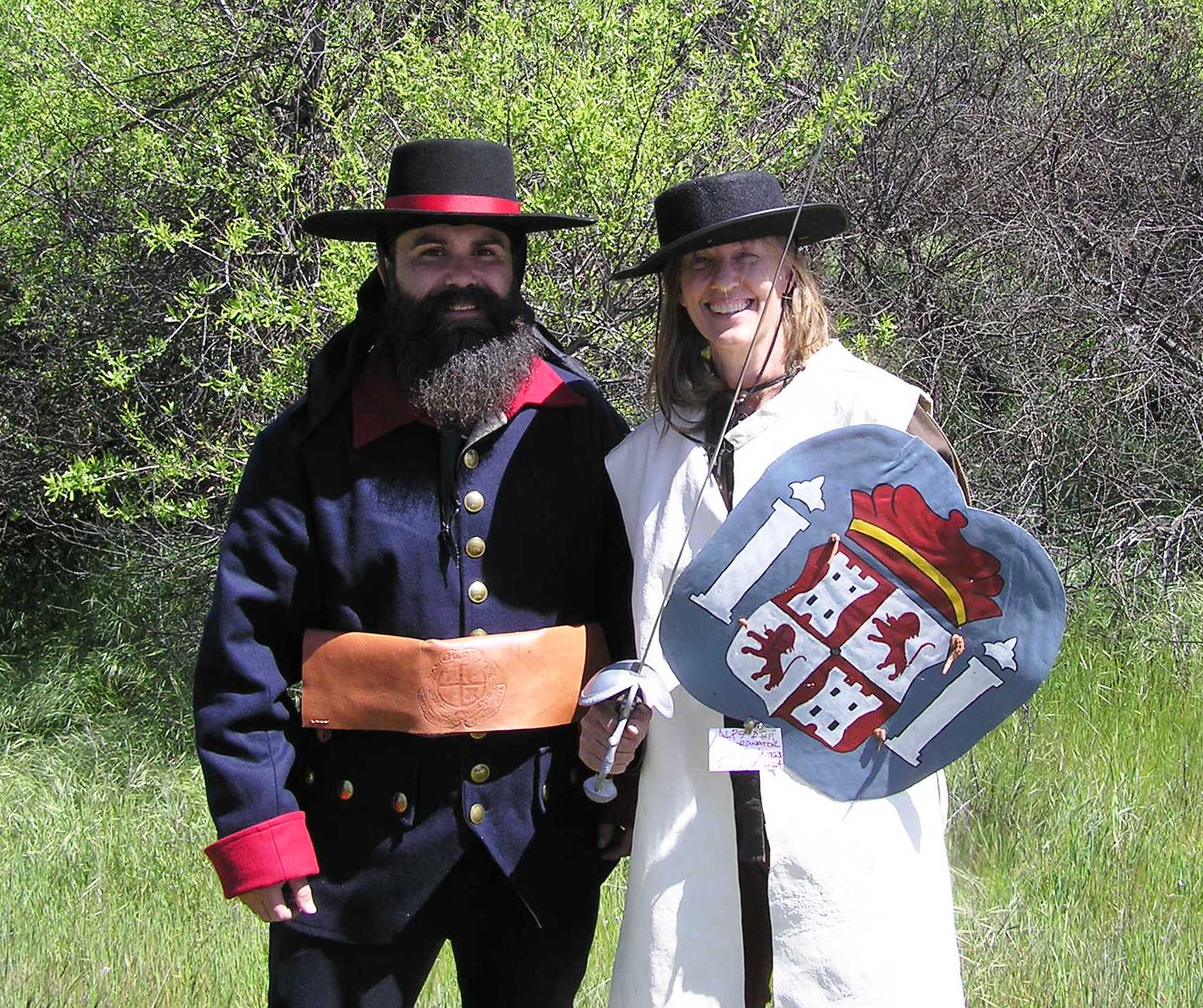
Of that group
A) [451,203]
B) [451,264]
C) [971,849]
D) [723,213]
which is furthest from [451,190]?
[971,849]

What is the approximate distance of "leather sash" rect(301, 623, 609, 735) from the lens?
240 centimetres

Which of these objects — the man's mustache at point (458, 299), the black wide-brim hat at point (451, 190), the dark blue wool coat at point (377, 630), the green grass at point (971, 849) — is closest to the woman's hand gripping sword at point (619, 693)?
the dark blue wool coat at point (377, 630)

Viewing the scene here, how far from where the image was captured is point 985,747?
5.29 metres

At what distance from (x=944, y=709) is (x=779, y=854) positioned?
375 millimetres

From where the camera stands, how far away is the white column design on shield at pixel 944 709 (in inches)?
89.7

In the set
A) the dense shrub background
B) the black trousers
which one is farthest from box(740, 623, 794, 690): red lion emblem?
the dense shrub background

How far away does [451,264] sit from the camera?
261 centimetres

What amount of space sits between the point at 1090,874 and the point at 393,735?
2626 mm

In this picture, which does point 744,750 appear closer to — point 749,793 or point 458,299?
point 749,793

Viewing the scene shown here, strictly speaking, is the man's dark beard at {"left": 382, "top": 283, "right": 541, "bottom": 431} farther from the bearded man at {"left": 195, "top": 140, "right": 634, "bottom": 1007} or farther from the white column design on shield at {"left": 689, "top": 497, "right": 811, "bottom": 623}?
the white column design on shield at {"left": 689, "top": 497, "right": 811, "bottom": 623}

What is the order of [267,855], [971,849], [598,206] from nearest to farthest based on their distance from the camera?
[267,855] < [971,849] < [598,206]

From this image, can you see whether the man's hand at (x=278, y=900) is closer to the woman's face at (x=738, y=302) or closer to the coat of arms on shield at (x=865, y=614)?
the coat of arms on shield at (x=865, y=614)

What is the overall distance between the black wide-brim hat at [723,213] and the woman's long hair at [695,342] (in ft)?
0.20

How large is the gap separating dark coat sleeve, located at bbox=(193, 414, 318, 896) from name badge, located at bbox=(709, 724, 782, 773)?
747 millimetres
